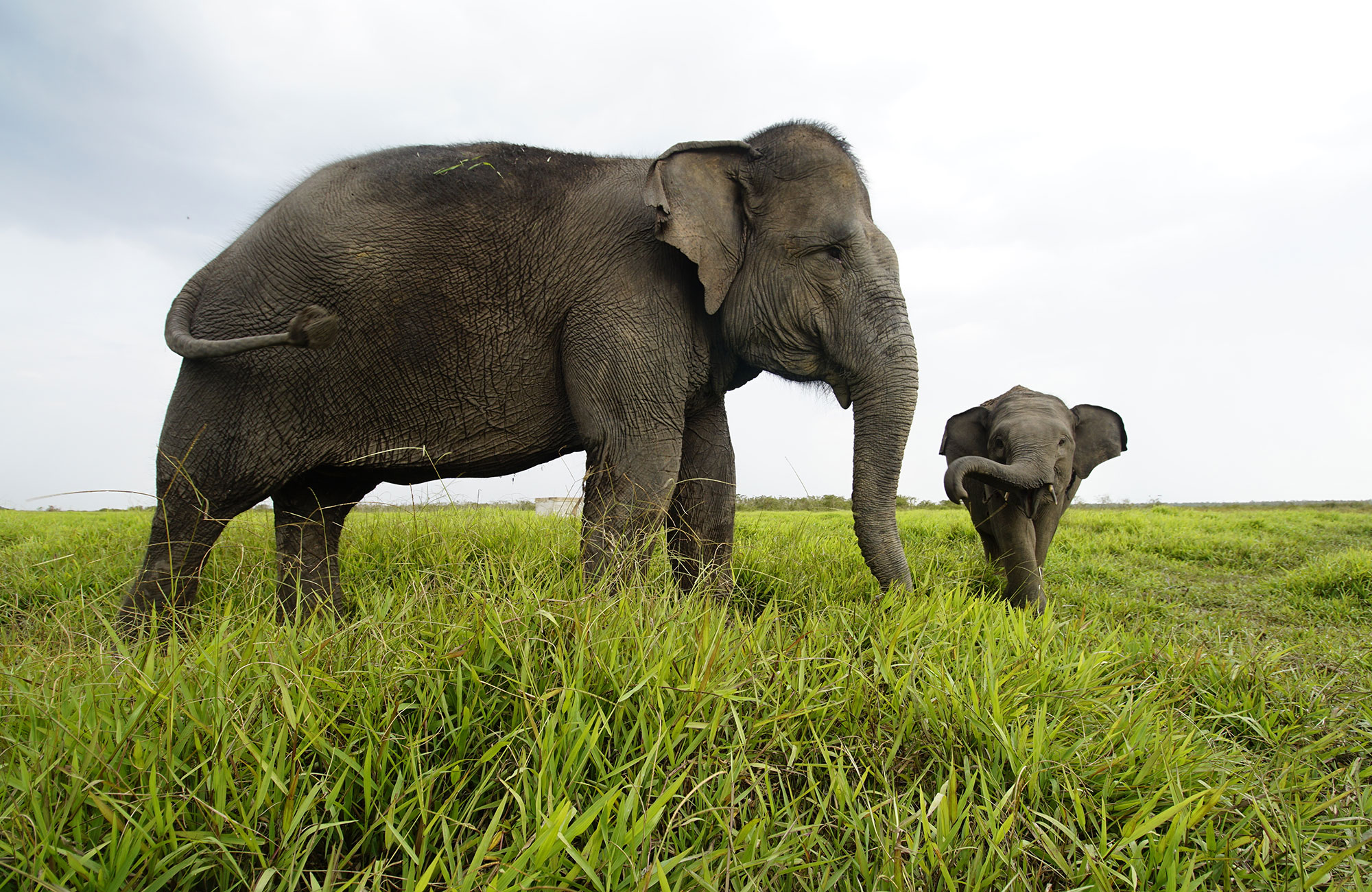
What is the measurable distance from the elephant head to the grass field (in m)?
0.96

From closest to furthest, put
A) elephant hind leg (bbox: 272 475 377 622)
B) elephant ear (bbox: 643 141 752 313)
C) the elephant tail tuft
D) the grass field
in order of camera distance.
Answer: the grass field < the elephant tail tuft < elephant ear (bbox: 643 141 752 313) < elephant hind leg (bbox: 272 475 377 622)

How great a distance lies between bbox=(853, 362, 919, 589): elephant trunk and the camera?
3.49m

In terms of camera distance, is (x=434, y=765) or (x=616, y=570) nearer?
(x=434, y=765)

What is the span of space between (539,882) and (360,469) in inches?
107

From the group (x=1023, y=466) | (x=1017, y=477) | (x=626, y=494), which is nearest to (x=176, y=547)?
(x=626, y=494)

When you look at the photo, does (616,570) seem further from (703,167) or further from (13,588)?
(13,588)

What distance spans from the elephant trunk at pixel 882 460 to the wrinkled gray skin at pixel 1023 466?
1.05m

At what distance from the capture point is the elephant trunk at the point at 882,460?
3490 mm

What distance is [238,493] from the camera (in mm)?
3395

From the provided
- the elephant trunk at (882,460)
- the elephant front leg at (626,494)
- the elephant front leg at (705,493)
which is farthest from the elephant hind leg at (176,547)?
the elephant trunk at (882,460)

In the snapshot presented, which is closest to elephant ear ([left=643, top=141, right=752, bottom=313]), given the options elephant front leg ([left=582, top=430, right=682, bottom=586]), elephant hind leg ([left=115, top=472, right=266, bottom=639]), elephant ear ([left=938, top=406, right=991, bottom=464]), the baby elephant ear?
elephant front leg ([left=582, top=430, right=682, bottom=586])

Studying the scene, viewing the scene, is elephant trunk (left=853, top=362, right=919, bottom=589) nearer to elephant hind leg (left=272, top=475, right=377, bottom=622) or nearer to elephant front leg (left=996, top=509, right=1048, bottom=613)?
elephant front leg (left=996, top=509, right=1048, bottom=613)

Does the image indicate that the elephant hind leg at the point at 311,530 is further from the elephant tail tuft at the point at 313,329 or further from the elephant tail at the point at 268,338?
the elephant tail tuft at the point at 313,329

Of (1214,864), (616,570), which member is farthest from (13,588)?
(1214,864)
